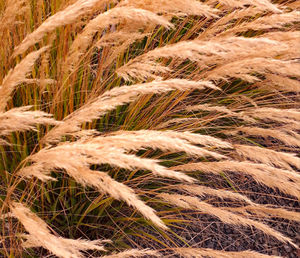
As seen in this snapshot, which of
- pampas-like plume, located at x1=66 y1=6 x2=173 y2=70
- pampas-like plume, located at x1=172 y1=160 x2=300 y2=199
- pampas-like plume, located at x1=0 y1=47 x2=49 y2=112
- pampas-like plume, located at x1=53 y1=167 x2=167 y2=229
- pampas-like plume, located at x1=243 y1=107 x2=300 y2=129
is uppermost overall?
pampas-like plume, located at x1=66 y1=6 x2=173 y2=70

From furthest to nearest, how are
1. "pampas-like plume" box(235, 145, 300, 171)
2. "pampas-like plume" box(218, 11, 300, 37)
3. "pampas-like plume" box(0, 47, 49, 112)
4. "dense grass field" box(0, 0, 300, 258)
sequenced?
1. "pampas-like plume" box(218, 11, 300, 37)
2. "pampas-like plume" box(235, 145, 300, 171)
3. "pampas-like plume" box(0, 47, 49, 112)
4. "dense grass field" box(0, 0, 300, 258)

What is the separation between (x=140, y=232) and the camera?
1.83 meters

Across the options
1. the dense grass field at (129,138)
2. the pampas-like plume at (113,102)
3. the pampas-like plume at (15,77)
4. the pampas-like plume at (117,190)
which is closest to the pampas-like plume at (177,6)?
the dense grass field at (129,138)

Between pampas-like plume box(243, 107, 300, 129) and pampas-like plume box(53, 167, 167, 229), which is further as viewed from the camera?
Result: pampas-like plume box(243, 107, 300, 129)

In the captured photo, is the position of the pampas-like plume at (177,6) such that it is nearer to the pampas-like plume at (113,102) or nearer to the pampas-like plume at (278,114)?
the pampas-like plume at (113,102)

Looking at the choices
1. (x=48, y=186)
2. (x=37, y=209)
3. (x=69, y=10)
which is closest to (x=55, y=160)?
(x=69, y=10)

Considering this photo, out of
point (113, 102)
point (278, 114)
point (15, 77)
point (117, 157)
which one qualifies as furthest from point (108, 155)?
point (278, 114)

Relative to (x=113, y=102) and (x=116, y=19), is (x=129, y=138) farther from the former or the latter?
(x=116, y=19)

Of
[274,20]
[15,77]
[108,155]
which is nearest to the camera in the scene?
[108,155]

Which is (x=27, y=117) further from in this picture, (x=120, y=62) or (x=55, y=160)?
(x=120, y=62)

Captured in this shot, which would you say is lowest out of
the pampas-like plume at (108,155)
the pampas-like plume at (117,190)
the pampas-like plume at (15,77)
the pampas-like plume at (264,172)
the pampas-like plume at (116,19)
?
the pampas-like plume at (264,172)

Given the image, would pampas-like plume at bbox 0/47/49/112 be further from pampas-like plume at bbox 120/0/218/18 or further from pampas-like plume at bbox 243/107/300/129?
pampas-like plume at bbox 243/107/300/129

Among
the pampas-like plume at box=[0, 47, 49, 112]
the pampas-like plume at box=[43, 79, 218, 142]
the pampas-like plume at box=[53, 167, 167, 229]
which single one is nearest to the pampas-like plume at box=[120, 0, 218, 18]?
the pampas-like plume at box=[43, 79, 218, 142]

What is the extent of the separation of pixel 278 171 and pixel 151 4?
2.34 ft
